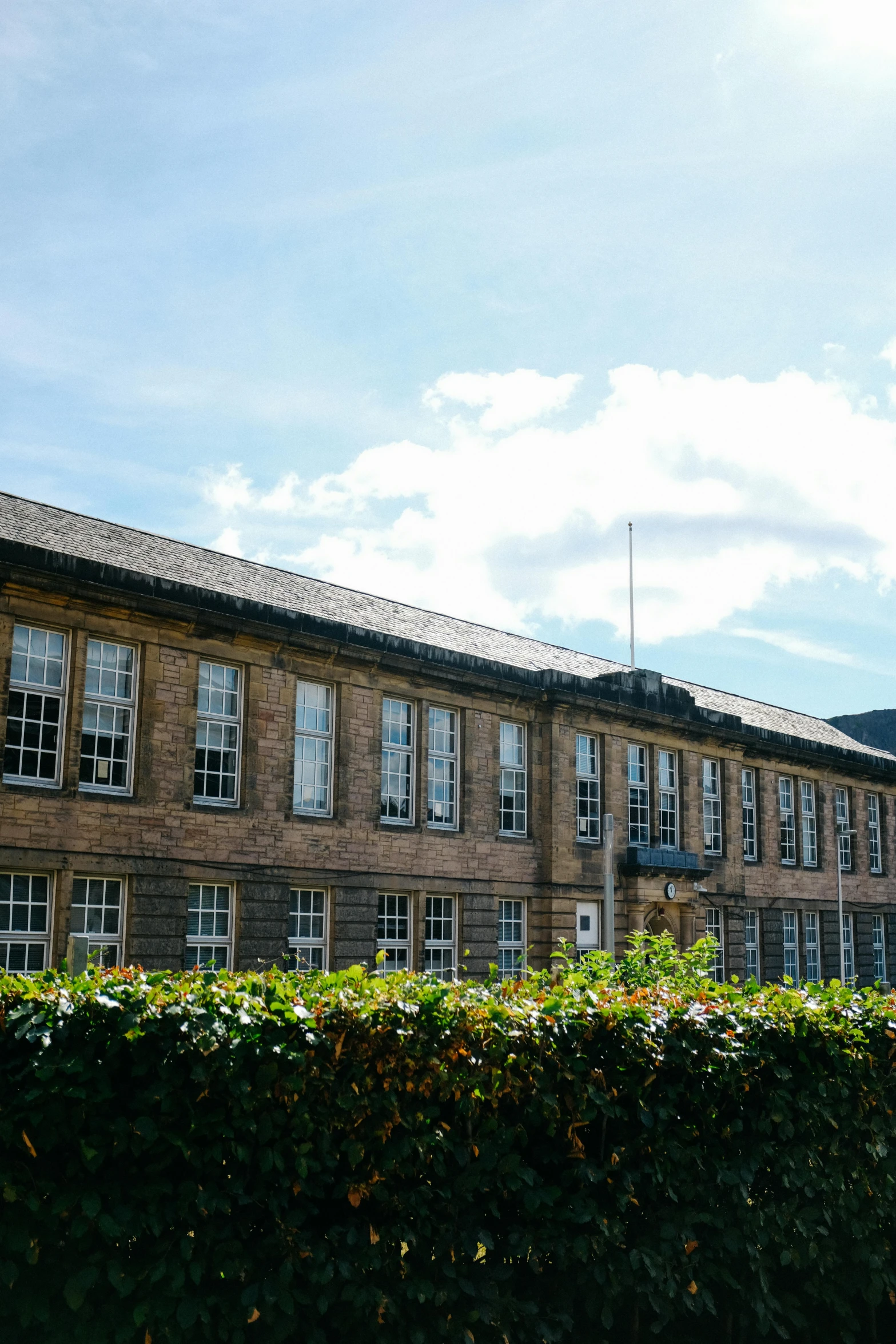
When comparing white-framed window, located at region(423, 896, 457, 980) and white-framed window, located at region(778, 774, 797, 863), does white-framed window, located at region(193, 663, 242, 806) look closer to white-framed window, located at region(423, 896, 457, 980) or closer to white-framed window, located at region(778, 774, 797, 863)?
white-framed window, located at region(423, 896, 457, 980)

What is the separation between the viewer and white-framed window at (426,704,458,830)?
25438mm

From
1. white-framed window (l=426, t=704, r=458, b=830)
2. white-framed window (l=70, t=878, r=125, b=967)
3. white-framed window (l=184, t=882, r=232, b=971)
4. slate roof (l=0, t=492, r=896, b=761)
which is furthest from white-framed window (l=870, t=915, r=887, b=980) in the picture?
white-framed window (l=70, t=878, r=125, b=967)

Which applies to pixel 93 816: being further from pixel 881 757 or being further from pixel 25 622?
pixel 881 757

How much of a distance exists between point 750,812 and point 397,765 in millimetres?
14532

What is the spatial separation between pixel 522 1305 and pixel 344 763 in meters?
Answer: 17.4

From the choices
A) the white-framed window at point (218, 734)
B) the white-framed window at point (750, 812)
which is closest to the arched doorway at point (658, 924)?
the white-framed window at point (750, 812)

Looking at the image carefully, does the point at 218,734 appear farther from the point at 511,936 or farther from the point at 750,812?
the point at 750,812

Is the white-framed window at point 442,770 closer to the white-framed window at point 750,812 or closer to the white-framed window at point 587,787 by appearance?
the white-framed window at point 587,787

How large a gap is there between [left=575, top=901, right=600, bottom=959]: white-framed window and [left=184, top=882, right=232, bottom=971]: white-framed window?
30.8 ft

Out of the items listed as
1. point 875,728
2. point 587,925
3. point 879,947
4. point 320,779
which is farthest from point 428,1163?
point 875,728

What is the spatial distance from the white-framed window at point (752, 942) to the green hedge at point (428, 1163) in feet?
89.0

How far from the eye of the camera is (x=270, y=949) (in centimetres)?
2164

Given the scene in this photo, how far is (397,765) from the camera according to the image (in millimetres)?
24781

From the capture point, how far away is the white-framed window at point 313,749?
23.0 meters
